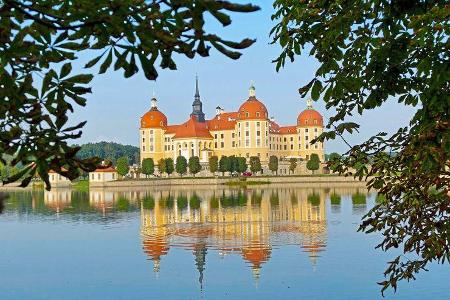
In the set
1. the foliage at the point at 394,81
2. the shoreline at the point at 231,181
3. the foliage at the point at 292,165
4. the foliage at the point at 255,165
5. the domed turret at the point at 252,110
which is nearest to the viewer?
the foliage at the point at 394,81

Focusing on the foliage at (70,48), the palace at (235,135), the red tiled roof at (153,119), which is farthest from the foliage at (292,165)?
the foliage at (70,48)

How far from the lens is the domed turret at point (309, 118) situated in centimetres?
10000

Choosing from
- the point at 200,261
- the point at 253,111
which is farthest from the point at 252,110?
the point at 200,261

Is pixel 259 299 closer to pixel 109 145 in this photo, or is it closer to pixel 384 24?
pixel 384 24

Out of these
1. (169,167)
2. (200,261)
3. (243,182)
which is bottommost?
(200,261)

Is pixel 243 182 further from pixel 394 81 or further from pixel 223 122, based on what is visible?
pixel 394 81

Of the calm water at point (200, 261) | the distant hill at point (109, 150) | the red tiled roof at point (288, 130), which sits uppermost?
the red tiled roof at point (288, 130)

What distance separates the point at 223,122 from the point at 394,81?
97.3 meters

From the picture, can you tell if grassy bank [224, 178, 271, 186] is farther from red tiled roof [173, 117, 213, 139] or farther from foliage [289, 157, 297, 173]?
red tiled roof [173, 117, 213, 139]

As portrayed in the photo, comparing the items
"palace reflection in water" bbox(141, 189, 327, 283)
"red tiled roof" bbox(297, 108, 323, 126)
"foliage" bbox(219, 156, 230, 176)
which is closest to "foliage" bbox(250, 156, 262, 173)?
"foliage" bbox(219, 156, 230, 176)

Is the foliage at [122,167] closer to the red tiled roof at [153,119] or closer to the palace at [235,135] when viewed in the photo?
the palace at [235,135]

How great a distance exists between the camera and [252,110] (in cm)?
9650

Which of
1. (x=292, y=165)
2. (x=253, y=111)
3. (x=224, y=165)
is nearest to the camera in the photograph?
(x=224, y=165)

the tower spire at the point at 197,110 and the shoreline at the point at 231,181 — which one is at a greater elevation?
the tower spire at the point at 197,110
